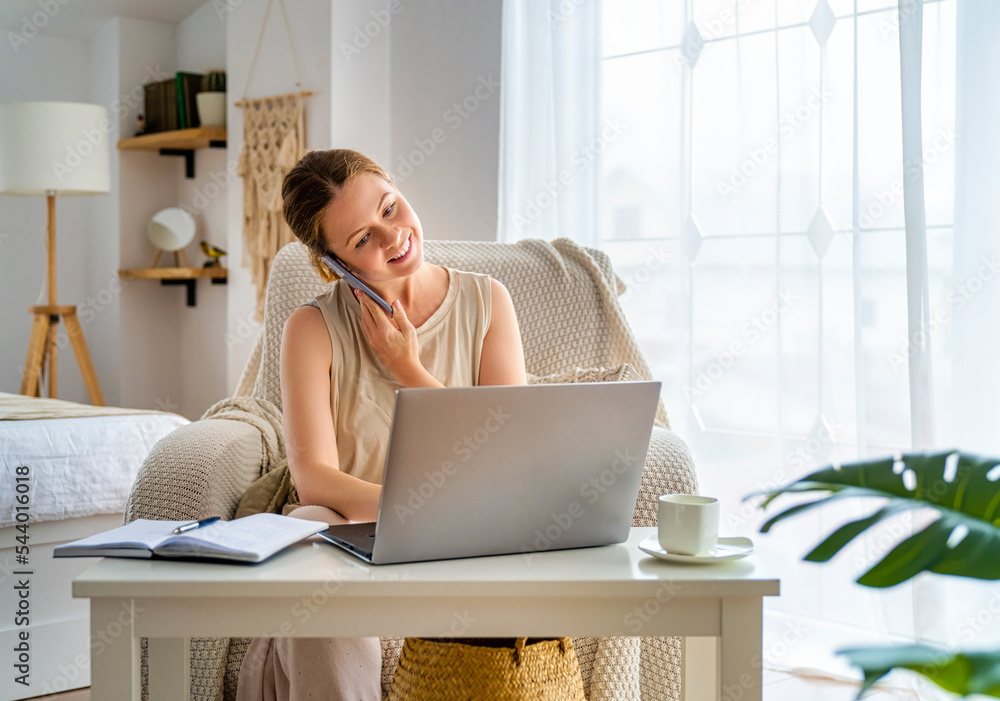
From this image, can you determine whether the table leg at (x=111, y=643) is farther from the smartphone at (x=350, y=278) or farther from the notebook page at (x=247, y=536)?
the smartphone at (x=350, y=278)

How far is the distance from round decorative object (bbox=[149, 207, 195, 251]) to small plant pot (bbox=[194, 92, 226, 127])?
442 mm

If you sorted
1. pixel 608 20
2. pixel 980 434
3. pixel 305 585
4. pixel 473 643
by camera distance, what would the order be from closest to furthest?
pixel 305 585 → pixel 473 643 → pixel 980 434 → pixel 608 20

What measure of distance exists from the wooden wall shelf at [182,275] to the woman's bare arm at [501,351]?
2467mm

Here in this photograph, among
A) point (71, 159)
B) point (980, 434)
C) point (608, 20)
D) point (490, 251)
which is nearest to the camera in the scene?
point (980, 434)

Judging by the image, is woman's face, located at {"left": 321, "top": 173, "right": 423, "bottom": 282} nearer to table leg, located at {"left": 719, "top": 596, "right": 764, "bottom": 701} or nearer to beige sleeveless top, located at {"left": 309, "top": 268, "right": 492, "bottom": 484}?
beige sleeveless top, located at {"left": 309, "top": 268, "right": 492, "bottom": 484}

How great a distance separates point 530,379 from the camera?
1924 mm

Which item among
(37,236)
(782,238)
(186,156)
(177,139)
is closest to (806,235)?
(782,238)

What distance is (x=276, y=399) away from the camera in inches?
76.4

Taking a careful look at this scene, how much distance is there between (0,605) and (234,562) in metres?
1.37

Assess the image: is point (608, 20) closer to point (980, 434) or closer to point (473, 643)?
point (980, 434)

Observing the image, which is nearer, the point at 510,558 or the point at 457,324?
the point at 510,558

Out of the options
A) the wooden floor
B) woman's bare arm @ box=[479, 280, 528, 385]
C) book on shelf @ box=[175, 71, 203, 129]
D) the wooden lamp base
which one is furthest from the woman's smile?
book on shelf @ box=[175, 71, 203, 129]

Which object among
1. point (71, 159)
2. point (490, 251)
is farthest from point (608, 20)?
point (71, 159)

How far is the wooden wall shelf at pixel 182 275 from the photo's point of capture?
3.89 metres
